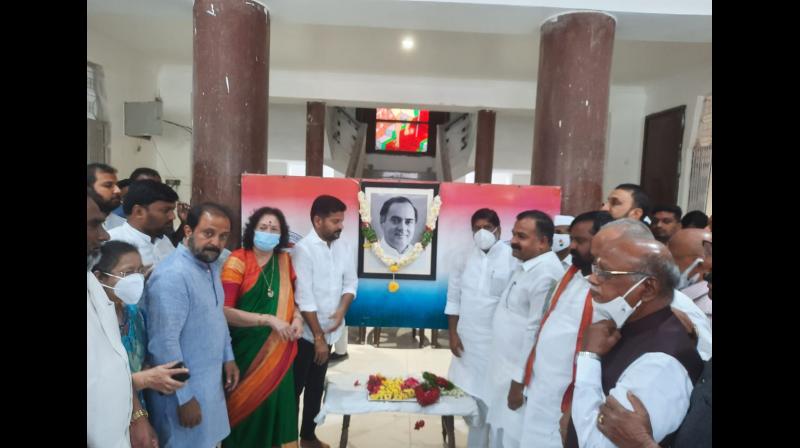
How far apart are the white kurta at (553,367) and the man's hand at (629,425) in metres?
0.64

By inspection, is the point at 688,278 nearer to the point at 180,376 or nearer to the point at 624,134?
the point at 180,376

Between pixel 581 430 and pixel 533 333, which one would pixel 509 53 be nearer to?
pixel 533 333

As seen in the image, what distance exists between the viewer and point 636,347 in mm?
1581

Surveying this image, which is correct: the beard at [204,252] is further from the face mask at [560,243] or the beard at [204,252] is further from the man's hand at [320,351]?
the face mask at [560,243]

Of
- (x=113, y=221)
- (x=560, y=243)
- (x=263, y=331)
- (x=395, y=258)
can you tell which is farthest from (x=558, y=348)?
(x=113, y=221)

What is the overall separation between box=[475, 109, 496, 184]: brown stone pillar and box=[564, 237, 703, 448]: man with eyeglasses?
6.28 metres

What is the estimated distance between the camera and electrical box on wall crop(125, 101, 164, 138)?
18.9 ft

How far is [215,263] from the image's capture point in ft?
8.14

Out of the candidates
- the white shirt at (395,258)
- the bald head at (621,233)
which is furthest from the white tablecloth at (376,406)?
the bald head at (621,233)

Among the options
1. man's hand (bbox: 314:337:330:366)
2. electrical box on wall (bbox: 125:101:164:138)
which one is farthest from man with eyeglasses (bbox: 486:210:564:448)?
electrical box on wall (bbox: 125:101:164:138)

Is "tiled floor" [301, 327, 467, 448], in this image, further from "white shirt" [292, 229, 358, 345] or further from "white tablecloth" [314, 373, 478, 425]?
"white shirt" [292, 229, 358, 345]

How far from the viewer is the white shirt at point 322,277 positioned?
2957 millimetres

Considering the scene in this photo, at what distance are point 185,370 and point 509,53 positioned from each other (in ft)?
16.1
